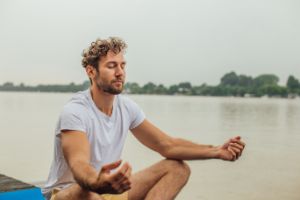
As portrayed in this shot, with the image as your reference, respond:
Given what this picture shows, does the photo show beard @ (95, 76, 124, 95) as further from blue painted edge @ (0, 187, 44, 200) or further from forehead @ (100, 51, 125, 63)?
blue painted edge @ (0, 187, 44, 200)

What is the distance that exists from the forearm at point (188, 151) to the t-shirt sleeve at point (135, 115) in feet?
0.54

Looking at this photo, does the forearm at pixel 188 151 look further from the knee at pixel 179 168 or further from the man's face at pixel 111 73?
the man's face at pixel 111 73

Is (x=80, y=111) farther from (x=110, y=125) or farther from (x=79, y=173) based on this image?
(x=79, y=173)

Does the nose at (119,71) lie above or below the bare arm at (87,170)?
above

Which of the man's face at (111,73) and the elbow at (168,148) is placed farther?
the elbow at (168,148)

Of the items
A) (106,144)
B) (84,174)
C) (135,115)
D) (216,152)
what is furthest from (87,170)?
(216,152)

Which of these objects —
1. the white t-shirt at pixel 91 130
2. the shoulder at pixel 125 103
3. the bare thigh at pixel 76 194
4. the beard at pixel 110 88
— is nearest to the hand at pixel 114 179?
the bare thigh at pixel 76 194

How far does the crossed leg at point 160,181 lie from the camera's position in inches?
90.3

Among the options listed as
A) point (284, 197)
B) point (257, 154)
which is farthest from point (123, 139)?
point (257, 154)

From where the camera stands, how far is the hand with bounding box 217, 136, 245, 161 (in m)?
2.33

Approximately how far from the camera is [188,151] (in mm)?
2363

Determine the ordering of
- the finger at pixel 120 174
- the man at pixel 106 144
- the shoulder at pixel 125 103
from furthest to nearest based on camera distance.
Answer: the shoulder at pixel 125 103 < the man at pixel 106 144 < the finger at pixel 120 174

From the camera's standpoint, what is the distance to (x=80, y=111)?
2.08 meters

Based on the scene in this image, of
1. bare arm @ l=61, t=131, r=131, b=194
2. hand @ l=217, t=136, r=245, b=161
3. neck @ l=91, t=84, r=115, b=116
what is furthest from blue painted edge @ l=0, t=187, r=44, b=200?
hand @ l=217, t=136, r=245, b=161
